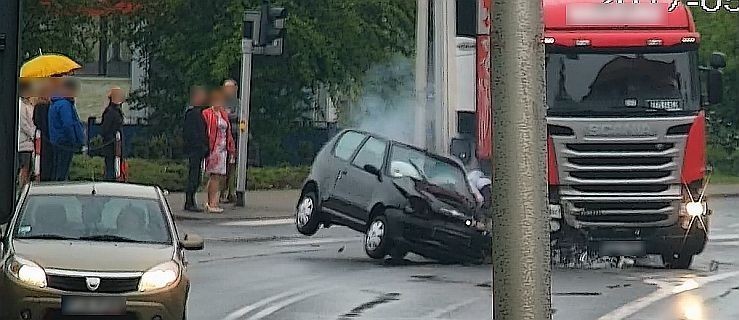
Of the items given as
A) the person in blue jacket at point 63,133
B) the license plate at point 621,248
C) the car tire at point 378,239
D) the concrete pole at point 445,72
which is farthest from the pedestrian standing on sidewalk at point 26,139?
the license plate at point 621,248

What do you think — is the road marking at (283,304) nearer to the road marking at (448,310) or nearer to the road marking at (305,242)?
the road marking at (448,310)

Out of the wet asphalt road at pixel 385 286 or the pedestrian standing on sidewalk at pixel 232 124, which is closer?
the wet asphalt road at pixel 385 286

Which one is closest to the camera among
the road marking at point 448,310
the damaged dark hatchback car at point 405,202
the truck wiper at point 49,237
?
the truck wiper at point 49,237

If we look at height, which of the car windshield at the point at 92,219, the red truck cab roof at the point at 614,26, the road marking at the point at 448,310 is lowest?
the road marking at the point at 448,310

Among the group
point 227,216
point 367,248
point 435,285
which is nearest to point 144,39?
point 227,216

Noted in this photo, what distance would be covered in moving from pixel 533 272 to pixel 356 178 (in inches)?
516

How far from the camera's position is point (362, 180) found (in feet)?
56.3

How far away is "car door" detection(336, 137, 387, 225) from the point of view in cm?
1706

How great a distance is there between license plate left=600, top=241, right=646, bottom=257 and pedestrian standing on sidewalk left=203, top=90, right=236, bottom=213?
23.7 ft

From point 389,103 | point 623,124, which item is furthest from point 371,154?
point 623,124

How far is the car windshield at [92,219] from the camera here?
36.7ft

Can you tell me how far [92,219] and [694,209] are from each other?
7817mm

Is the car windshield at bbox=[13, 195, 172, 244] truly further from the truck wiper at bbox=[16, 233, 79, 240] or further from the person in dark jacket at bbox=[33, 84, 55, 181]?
the person in dark jacket at bbox=[33, 84, 55, 181]

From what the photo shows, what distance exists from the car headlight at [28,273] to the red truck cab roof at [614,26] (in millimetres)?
7781
